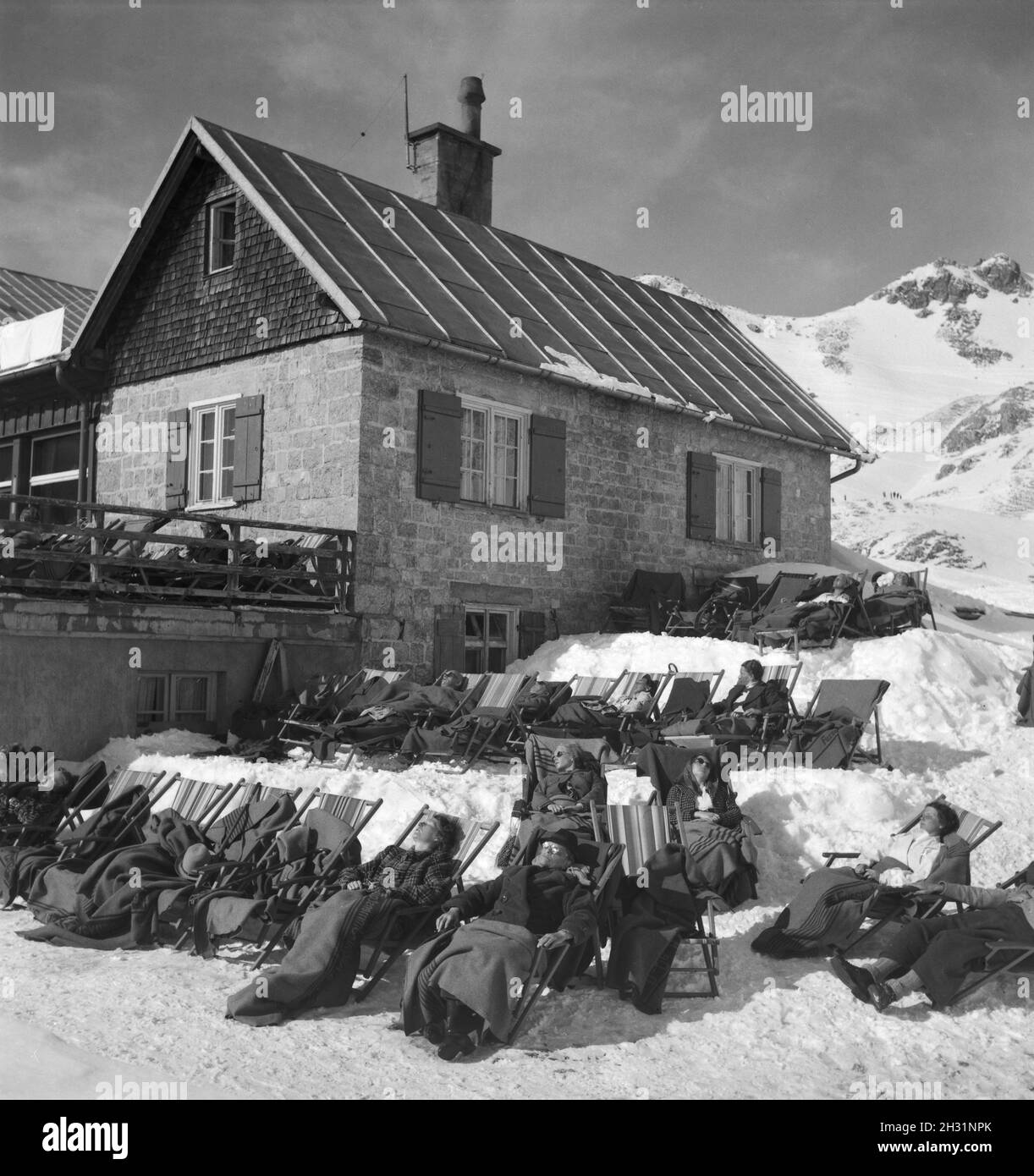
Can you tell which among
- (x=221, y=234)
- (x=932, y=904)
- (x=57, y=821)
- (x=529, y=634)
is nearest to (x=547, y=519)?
(x=529, y=634)

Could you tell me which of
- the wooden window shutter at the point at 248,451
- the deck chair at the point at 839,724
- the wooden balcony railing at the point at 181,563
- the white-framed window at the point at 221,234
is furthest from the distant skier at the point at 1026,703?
the white-framed window at the point at 221,234

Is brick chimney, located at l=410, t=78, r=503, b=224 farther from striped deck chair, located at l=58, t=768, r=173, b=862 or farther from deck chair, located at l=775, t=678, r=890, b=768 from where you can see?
striped deck chair, located at l=58, t=768, r=173, b=862

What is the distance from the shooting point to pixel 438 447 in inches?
513

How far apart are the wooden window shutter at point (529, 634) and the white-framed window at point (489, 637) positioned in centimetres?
7

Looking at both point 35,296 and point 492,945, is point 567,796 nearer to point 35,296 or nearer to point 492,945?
point 492,945

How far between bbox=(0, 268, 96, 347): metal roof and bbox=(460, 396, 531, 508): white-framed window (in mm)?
9268

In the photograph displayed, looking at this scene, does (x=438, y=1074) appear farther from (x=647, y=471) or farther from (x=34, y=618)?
(x=647, y=471)

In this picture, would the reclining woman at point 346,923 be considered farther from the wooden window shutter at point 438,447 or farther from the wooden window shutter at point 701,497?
the wooden window shutter at point 701,497

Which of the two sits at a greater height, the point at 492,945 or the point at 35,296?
the point at 35,296

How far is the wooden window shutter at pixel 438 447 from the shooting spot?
1288 cm

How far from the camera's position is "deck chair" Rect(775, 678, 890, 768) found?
29.2ft

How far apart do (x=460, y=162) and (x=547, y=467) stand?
628 centimetres

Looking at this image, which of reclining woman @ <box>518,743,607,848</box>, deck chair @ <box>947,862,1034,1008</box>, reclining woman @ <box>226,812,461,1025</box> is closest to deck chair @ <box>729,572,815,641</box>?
reclining woman @ <box>518,743,607,848</box>

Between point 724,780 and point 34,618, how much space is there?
5.80 m
